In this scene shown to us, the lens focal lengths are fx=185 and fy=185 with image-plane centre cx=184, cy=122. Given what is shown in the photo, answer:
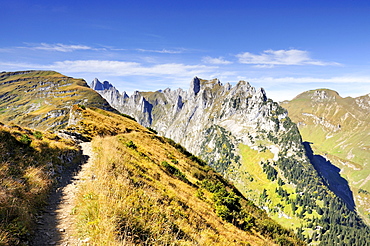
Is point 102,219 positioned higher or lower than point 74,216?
higher

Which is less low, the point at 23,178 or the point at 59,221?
the point at 23,178

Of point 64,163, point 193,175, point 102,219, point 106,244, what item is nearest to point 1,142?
point 64,163

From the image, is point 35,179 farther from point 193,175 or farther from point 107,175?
point 193,175

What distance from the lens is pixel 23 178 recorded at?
36.7ft

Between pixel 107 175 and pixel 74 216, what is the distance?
424 cm

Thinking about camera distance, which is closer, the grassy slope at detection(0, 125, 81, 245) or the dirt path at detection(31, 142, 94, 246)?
the grassy slope at detection(0, 125, 81, 245)

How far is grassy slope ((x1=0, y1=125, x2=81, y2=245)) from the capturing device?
6.90 metres

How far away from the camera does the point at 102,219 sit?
711 cm

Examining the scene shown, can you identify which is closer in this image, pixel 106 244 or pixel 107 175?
pixel 106 244

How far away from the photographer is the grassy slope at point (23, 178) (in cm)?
690

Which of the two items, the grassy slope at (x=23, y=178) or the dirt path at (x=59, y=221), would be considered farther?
the dirt path at (x=59, y=221)

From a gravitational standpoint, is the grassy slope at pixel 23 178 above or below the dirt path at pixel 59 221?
above

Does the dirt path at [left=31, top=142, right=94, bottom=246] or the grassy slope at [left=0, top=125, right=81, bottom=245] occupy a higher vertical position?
the grassy slope at [left=0, top=125, right=81, bottom=245]

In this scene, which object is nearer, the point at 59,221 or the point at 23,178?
the point at 59,221
